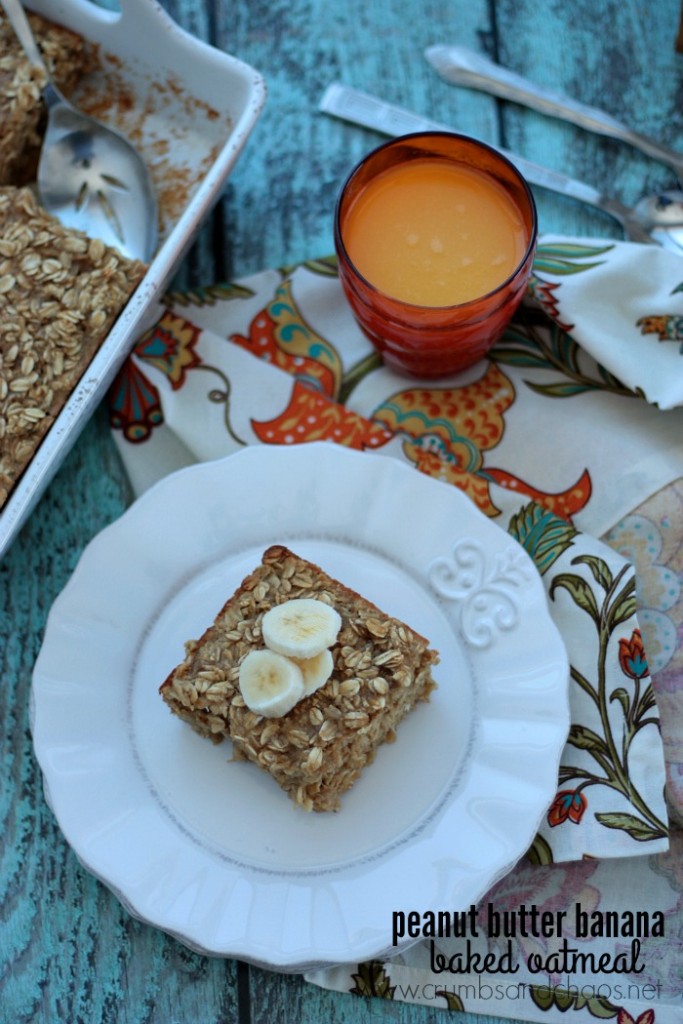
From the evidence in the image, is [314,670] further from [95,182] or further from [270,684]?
[95,182]

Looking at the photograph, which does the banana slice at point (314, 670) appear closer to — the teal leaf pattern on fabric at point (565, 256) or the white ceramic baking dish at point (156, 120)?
the white ceramic baking dish at point (156, 120)

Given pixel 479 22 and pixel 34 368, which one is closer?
pixel 34 368

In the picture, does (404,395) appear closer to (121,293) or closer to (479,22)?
(121,293)

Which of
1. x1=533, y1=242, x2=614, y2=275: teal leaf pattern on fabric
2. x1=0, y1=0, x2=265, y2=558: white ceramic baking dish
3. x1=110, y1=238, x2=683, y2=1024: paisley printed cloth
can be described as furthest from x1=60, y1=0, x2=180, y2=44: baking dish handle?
x1=533, y1=242, x2=614, y2=275: teal leaf pattern on fabric

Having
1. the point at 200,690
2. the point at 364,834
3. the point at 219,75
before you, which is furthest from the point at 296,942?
the point at 219,75

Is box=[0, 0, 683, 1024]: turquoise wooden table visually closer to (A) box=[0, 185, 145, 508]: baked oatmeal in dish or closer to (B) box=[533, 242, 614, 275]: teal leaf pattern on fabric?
(B) box=[533, 242, 614, 275]: teal leaf pattern on fabric

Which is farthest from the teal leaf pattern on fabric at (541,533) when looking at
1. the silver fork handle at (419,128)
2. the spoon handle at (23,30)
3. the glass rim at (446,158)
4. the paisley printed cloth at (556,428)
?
the spoon handle at (23,30)
